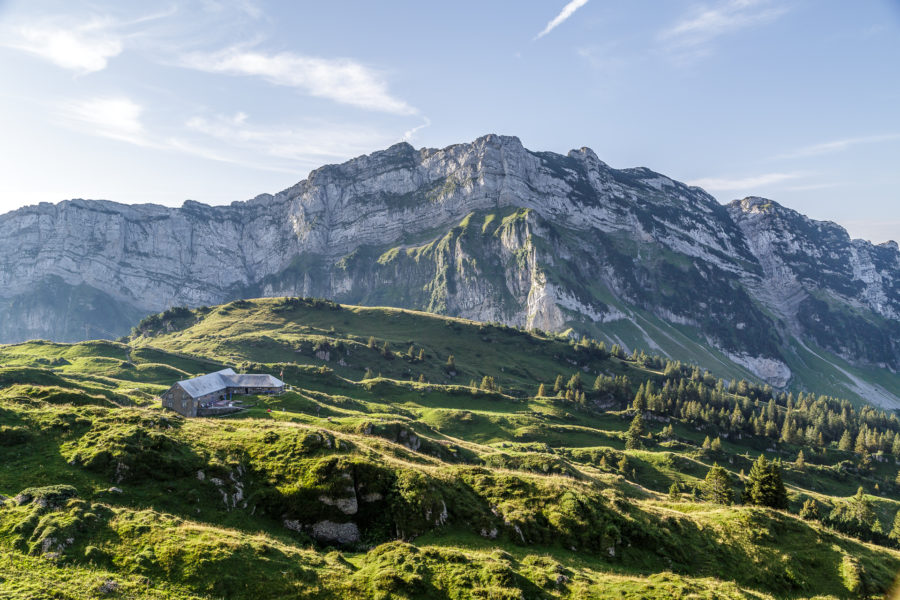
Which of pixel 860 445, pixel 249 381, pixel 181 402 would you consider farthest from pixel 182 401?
pixel 860 445

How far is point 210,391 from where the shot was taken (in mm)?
78188

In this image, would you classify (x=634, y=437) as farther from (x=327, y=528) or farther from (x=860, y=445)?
(x=327, y=528)

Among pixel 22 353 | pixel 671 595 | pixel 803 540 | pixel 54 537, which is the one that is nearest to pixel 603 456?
pixel 803 540

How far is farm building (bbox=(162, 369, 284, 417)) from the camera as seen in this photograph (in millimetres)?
73250

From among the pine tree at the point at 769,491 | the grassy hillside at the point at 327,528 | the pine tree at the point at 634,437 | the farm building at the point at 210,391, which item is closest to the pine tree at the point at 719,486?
the grassy hillside at the point at 327,528

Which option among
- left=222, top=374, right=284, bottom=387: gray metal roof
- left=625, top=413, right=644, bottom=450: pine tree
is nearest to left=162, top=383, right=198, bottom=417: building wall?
left=222, top=374, right=284, bottom=387: gray metal roof

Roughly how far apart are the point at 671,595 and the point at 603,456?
3440 inches

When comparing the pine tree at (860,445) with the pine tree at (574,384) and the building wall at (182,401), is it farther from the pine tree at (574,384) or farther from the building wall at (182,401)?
the building wall at (182,401)

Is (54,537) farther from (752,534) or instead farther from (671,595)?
(752,534)

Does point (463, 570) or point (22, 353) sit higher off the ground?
point (463, 570)

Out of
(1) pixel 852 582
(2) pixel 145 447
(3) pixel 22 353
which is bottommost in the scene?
(3) pixel 22 353

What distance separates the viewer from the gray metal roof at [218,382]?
7469cm

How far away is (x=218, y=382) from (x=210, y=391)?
4585 millimetres

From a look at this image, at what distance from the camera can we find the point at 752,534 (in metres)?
38.8
